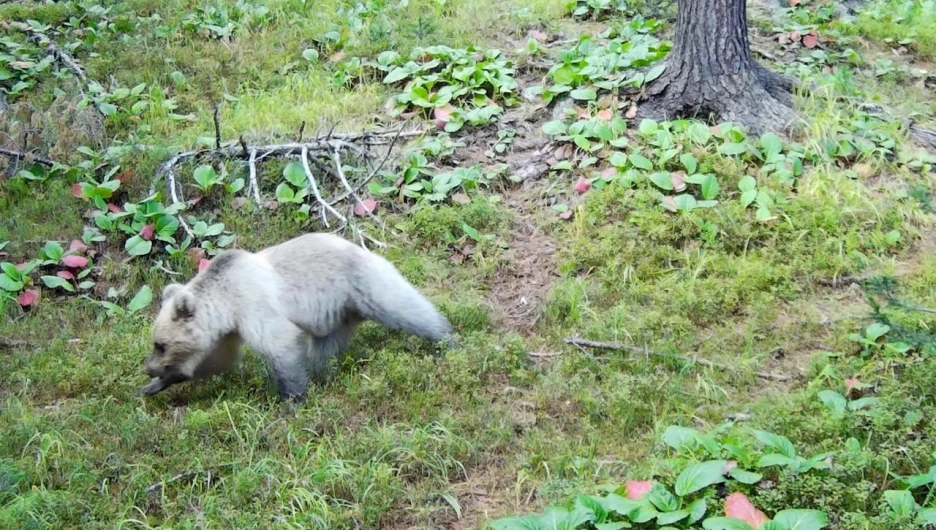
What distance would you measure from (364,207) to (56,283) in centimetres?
244

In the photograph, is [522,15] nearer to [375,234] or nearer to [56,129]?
[375,234]

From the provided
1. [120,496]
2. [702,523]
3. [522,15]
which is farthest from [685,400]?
[522,15]

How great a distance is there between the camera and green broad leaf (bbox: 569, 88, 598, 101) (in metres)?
8.39

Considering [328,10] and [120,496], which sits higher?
[328,10]

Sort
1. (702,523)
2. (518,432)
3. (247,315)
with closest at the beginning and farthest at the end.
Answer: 1. (702,523)
2. (518,432)
3. (247,315)

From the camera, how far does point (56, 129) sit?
8.51 m

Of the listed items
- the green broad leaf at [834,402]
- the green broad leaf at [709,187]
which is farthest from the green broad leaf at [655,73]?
the green broad leaf at [834,402]

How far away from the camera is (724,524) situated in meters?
4.09

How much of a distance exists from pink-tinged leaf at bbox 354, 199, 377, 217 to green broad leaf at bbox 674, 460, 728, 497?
3.97 m

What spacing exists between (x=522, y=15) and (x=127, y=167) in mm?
4623

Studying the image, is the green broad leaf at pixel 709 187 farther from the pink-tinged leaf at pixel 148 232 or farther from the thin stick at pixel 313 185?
the pink-tinged leaf at pixel 148 232

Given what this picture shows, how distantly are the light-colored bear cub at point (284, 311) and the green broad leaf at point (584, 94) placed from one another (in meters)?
3.02

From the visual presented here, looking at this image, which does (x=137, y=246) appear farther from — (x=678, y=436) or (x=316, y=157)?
(x=678, y=436)

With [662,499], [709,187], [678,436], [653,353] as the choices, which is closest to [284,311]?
[653,353]
